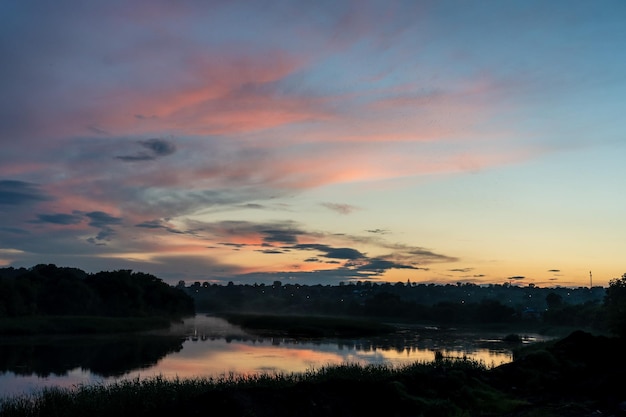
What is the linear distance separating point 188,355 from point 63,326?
112 ft

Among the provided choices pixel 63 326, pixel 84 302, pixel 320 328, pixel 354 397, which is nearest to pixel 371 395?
pixel 354 397

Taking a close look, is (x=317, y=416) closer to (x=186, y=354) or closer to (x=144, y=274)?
(x=186, y=354)

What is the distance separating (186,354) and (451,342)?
121 ft

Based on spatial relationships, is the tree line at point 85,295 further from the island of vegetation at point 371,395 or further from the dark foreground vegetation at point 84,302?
the island of vegetation at point 371,395

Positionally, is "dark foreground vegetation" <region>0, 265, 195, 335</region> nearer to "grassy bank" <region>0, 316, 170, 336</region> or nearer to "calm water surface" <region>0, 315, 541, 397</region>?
"grassy bank" <region>0, 316, 170, 336</region>

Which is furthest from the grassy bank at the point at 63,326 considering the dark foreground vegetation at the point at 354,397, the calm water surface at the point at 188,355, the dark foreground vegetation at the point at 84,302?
the dark foreground vegetation at the point at 354,397

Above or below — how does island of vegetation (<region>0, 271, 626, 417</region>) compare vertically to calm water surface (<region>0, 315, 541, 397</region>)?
above

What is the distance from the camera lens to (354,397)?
947 inches

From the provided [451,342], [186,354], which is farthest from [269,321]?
[186,354]

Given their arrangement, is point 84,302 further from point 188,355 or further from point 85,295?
point 188,355

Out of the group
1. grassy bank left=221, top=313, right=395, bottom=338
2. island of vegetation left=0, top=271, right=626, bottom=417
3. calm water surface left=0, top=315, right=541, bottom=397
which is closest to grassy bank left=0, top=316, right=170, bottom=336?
calm water surface left=0, top=315, right=541, bottom=397

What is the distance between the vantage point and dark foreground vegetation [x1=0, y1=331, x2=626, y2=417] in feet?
68.2

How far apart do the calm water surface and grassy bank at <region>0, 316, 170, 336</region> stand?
22.2ft

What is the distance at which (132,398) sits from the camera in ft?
74.3
